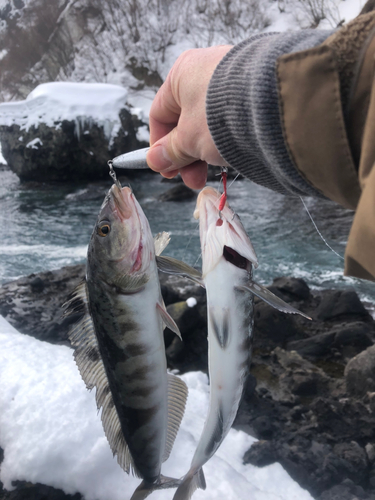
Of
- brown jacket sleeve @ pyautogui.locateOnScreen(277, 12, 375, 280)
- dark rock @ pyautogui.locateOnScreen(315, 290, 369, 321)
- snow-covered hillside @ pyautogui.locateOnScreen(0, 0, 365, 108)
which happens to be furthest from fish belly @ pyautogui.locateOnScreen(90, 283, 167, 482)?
snow-covered hillside @ pyautogui.locateOnScreen(0, 0, 365, 108)

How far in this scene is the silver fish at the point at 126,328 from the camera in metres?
1.55

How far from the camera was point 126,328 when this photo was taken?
1550mm

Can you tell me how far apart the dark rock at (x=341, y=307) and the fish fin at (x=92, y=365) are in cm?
520

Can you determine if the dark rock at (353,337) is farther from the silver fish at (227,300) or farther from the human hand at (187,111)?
the human hand at (187,111)

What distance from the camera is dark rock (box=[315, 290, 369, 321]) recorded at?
632 cm

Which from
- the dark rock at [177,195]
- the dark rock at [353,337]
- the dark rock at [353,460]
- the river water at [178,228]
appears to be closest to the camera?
the dark rock at [353,460]

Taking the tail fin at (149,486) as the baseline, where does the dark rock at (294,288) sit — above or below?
below

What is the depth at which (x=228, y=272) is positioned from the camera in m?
1.55

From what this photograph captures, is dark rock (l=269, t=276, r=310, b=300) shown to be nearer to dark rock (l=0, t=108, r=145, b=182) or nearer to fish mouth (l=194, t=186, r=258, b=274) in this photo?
fish mouth (l=194, t=186, r=258, b=274)

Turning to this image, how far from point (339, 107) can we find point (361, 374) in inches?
167

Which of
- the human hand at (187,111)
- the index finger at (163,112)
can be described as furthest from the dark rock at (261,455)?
the index finger at (163,112)

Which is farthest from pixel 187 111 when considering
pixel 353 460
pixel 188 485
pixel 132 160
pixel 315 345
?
pixel 315 345

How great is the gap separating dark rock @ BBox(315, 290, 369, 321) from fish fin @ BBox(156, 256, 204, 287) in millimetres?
5311

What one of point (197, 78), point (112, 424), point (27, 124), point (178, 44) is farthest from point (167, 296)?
point (178, 44)
